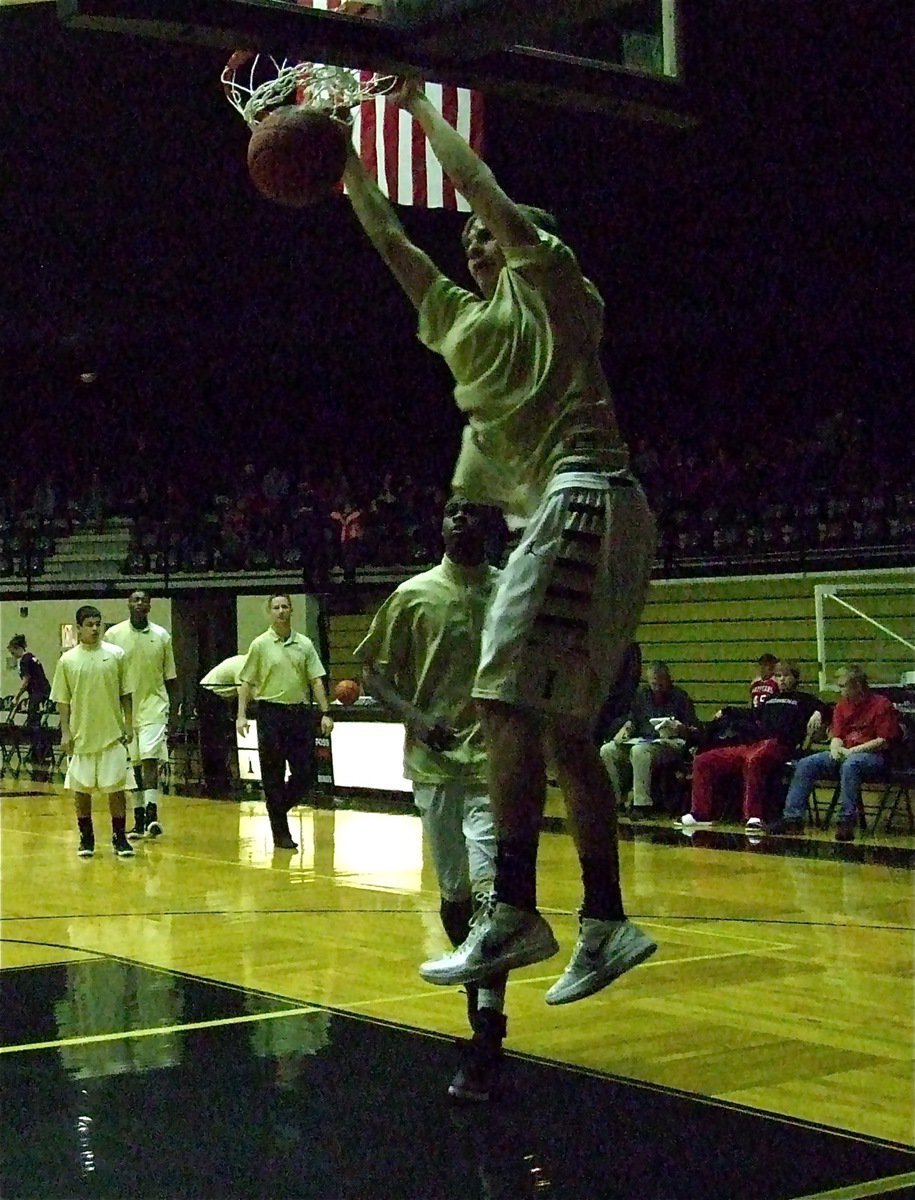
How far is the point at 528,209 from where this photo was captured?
12.8 feet

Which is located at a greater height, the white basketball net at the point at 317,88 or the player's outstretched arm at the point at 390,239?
the white basketball net at the point at 317,88

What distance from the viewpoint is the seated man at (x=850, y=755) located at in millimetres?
10828

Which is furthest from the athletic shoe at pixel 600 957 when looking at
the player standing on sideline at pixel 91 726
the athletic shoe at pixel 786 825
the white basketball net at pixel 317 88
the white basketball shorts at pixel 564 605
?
the athletic shoe at pixel 786 825

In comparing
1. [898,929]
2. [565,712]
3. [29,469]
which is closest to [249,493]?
[29,469]

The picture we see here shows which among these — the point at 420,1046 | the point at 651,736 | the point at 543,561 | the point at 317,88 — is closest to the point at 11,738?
the point at 651,736

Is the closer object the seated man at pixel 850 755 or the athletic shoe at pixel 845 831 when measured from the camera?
the athletic shoe at pixel 845 831

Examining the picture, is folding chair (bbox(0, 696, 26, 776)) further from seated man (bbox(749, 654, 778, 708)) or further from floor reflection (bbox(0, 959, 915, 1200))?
floor reflection (bbox(0, 959, 915, 1200))

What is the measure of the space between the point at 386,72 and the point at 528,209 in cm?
70

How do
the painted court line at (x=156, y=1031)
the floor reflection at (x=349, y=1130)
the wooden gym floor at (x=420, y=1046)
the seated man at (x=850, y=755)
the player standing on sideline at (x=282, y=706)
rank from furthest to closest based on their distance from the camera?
the player standing on sideline at (x=282, y=706)
the seated man at (x=850, y=755)
the painted court line at (x=156, y=1031)
the wooden gym floor at (x=420, y=1046)
the floor reflection at (x=349, y=1130)

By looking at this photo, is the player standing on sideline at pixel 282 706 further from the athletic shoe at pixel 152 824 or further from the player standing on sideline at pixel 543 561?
the player standing on sideline at pixel 543 561

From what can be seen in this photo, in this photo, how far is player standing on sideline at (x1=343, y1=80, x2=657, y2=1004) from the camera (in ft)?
11.6

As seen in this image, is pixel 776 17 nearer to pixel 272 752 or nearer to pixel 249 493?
pixel 272 752

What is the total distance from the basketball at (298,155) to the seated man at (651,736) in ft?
29.4

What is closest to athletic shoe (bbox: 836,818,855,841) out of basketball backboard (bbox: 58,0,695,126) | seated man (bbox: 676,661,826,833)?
seated man (bbox: 676,661,826,833)
